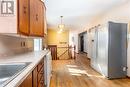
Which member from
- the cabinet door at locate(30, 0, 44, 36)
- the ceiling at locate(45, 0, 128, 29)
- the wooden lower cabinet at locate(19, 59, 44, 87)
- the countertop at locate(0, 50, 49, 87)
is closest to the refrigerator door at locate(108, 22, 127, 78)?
the ceiling at locate(45, 0, 128, 29)

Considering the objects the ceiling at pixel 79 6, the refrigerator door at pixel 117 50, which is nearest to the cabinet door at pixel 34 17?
the ceiling at pixel 79 6

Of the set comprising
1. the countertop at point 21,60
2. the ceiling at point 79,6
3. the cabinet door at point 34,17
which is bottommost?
the countertop at point 21,60

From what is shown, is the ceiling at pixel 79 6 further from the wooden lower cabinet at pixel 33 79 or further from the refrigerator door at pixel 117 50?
the wooden lower cabinet at pixel 33 79

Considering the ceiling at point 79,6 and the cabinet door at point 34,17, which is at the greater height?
the ceiling at point 79,6

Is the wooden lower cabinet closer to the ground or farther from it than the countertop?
closer to the ground

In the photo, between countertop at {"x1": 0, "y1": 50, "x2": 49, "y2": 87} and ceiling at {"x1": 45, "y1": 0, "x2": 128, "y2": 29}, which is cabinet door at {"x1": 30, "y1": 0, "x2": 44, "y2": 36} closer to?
countertop at {"x1": 0, "y1": 50, "x2": 49, "y2": 87}

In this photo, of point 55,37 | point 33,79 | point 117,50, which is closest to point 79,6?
point 117,50

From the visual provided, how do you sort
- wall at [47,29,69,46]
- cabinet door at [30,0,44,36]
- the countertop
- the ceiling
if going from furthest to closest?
wall at [47,29,69,46] → the ceiling → cabinet door at [30,0,44,36] → the countertop

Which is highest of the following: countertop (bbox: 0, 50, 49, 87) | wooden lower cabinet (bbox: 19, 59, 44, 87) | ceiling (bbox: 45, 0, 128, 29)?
ceiling (bbox: 45, 0, 128, 29)

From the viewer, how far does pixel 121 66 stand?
4625 mm

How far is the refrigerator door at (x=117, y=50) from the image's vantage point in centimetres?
452

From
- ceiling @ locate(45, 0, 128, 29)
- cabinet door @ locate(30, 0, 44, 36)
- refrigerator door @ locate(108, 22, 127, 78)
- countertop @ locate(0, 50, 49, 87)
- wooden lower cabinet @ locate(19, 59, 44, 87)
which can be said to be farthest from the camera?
ceiling @ locate(45, 0, 128, 29)

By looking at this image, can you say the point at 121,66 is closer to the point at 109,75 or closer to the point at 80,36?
the point at 109,75

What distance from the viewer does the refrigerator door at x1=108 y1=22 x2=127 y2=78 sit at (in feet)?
14.8
